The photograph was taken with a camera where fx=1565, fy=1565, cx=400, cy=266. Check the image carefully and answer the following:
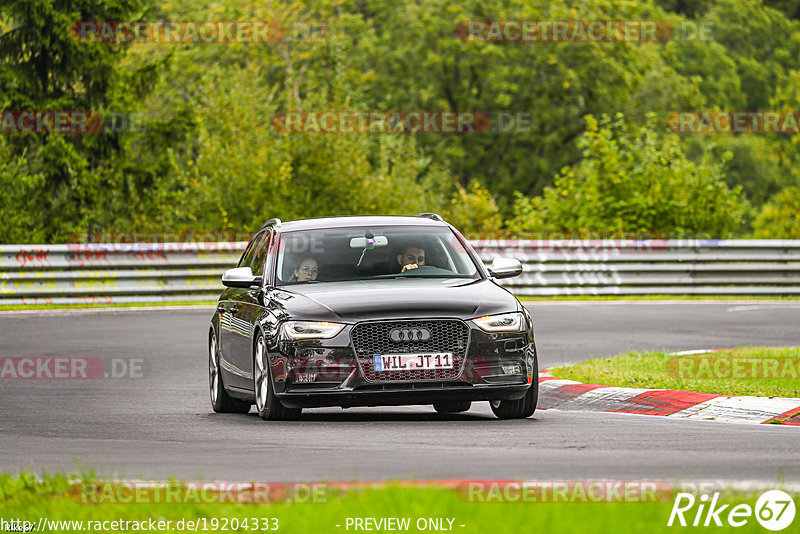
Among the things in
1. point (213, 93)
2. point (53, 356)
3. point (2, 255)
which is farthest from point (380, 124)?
point (53, 356)

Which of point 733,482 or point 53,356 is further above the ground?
point 733,482

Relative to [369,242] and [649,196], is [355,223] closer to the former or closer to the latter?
[369,242]

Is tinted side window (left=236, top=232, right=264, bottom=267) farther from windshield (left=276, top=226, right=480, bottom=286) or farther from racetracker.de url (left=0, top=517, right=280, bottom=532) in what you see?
racetracker.de url (left=0, top=517, right=280, bottom=532)

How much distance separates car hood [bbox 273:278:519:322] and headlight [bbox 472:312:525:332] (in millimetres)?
41

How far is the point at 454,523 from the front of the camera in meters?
6.09

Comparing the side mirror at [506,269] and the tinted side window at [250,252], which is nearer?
the side mirror at [506,269]

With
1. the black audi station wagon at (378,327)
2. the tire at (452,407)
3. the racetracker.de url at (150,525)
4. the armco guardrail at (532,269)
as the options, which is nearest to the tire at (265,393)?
the black audi station wagon at (378,327)

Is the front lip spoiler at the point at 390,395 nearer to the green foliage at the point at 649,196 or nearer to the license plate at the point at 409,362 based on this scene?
the license plate at the point at 409,362

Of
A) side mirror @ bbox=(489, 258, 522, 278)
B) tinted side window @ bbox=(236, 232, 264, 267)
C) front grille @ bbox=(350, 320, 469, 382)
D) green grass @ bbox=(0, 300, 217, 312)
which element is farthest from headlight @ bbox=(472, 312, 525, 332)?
green grass @ bbox=(0, 300, 217, 312)

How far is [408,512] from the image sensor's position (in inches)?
248

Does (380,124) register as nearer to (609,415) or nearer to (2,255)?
(2,255)

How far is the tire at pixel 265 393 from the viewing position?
1131cm

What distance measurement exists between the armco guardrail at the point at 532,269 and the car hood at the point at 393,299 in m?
15.5

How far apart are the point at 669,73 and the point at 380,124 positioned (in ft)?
70.1
